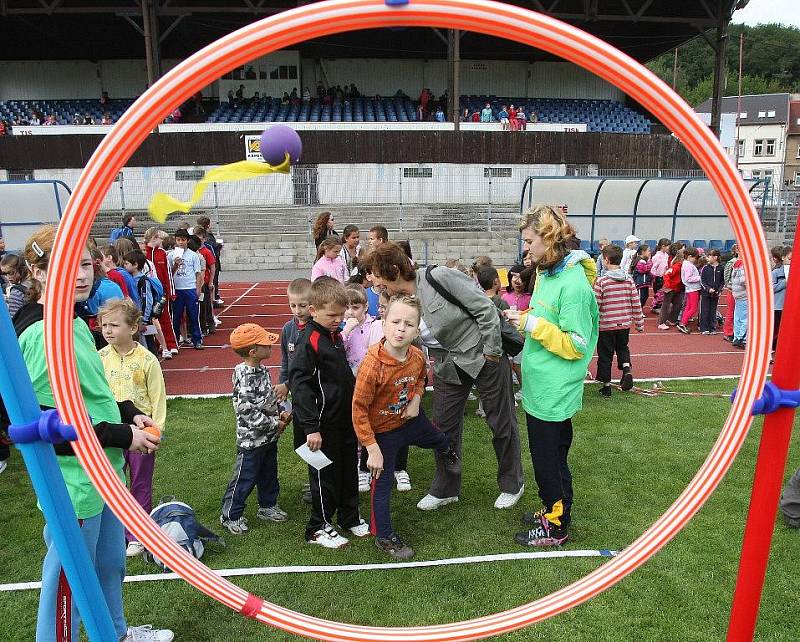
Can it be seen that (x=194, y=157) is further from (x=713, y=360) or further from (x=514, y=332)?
(x=514, y=332)

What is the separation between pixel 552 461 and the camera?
12.9ft

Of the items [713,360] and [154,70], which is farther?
[154,70]

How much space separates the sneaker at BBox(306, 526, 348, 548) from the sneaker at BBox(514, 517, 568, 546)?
4.01ft

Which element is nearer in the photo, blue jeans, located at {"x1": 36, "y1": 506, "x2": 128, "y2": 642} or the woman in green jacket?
blue jeans, located at {"x1": 36, "y1": 506, "x2": 128, "y2": 642}

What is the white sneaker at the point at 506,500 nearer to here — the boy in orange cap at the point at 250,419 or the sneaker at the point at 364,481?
the sneaker at the point at 364,481

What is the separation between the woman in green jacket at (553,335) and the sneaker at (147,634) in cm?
233

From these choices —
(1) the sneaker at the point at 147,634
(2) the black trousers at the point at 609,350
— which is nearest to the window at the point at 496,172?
(2) the black trousers at the point at 609,350

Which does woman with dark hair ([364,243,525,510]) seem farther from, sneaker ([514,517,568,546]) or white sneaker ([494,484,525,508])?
sneaker ([514,517,568,546])

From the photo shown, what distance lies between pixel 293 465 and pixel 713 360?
278 inches

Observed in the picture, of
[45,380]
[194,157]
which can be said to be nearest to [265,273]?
[194,157]

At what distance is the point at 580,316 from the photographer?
3621 millimetres

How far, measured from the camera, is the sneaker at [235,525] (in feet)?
14.5

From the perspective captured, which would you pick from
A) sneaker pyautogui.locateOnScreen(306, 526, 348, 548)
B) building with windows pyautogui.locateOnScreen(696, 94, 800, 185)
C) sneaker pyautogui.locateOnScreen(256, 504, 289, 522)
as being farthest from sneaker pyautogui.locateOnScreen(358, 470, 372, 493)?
building with windows pyautogui.locateOnScreen(696, 94, 800, 185)

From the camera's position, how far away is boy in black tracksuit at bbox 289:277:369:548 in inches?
153
